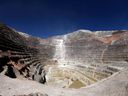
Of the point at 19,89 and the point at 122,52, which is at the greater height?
the point at 122,52

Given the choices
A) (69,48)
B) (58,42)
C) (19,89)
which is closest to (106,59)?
(69,48)

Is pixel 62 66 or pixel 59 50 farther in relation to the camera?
pixel 59 50

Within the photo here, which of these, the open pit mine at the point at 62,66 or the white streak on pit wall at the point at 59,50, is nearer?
the open pit mine at the point at 62,66

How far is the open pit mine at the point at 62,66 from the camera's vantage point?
1530 cm

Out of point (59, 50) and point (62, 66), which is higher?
point (59, 50)

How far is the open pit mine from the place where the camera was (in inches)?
602

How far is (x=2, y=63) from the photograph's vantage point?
20.1m

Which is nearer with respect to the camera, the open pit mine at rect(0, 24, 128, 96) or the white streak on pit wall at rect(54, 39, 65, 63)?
the open pit mine at rect(0, 24, 128, 96)

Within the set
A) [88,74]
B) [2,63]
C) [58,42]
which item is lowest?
[88,74]

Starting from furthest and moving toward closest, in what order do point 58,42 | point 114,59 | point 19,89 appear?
point 58,42 → point 114,59 → point 19,89

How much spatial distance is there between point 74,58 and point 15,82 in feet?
130

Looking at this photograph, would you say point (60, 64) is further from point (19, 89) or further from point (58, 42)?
point (19, 89)

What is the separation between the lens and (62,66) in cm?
5169

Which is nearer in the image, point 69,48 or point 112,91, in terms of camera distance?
point 112,91
